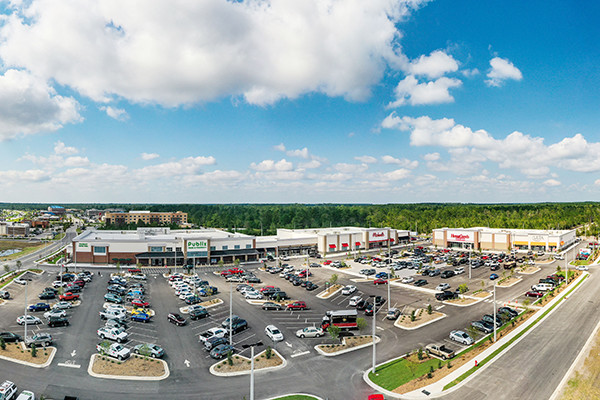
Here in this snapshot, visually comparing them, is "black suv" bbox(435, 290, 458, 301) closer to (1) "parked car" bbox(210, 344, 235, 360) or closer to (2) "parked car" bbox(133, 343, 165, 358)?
(1) "parked car" bbox(210, 344, 235, 360)

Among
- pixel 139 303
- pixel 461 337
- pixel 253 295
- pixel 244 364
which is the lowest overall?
pixel 244 364

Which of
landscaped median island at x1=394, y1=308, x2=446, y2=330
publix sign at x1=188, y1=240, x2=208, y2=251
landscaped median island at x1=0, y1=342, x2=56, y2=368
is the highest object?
publix sign at x1=188, y1=240, x2=208, y2=251

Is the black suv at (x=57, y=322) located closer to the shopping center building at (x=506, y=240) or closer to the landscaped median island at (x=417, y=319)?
the landscaped median island at (x=417, y=319)

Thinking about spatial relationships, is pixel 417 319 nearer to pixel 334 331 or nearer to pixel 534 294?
pixel 334 331

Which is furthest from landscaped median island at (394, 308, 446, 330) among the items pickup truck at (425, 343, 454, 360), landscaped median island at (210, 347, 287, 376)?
landscaped median island at (210, 347, 287, 376)

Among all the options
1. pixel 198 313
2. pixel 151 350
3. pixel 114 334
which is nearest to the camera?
pixel 151 350

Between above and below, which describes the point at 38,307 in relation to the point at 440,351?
above

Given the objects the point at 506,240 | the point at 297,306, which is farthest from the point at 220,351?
the point at 506,240
